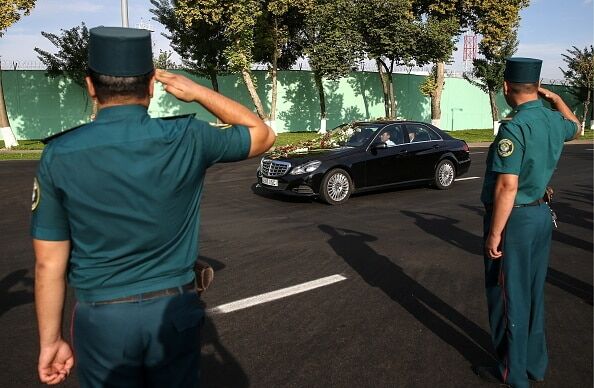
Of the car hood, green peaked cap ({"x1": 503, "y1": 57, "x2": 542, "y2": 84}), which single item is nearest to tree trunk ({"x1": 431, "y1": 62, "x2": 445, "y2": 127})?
the car hood

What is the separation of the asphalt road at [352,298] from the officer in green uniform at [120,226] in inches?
63.7

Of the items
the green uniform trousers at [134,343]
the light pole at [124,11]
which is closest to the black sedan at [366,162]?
the green uniform trousers at [134,343]

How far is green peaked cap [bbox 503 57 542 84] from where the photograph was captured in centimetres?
320

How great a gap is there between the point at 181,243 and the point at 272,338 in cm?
228

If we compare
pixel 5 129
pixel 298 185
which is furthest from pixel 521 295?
pixel 5 129

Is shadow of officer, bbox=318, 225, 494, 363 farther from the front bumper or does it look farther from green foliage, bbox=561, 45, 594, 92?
green foliage, bbox=561, 45, 594, 92

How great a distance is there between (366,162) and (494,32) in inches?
815

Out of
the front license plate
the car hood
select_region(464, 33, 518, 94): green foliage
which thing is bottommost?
the front license plate

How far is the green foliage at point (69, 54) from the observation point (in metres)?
22.8

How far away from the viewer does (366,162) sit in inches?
400

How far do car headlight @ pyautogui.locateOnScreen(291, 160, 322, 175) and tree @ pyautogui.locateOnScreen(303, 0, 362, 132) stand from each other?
1599cm

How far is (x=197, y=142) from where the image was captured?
6.30 ft

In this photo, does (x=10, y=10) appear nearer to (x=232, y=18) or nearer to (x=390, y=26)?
(x=232, y=18)

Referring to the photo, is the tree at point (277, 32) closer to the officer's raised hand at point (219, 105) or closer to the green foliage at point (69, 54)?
the green foliage at point (69, 54)
